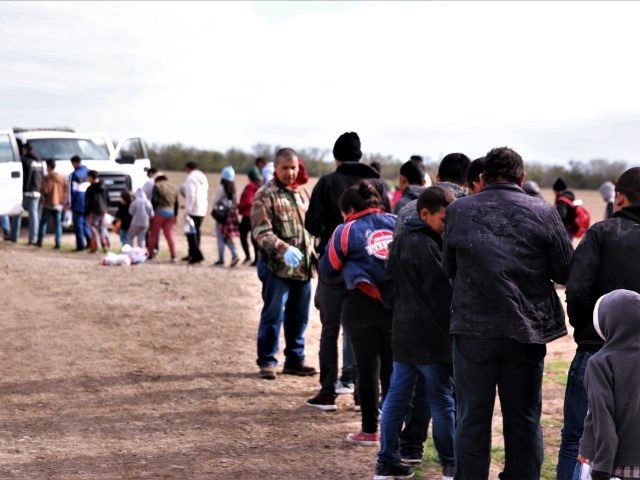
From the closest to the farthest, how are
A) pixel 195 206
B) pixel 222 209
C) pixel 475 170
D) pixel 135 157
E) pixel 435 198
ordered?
pixel 435 198 < pixel 475 170 < pixel 222 209 < pixel 195 206 < pixel 135 157

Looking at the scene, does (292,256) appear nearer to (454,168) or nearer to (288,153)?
(288,153)

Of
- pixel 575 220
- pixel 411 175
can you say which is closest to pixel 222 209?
pixel 575 220

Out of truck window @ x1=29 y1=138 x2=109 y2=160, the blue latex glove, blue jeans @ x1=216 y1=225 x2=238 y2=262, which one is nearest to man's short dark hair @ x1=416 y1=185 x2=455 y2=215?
the blue latex glove

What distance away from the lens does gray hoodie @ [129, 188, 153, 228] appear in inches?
790

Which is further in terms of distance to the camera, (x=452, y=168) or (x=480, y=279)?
(x=452, y=168)

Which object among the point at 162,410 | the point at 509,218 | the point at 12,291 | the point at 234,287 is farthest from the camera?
the point at 234,287

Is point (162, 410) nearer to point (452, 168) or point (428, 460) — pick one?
point (428, 460)

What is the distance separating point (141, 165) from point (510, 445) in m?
20.7

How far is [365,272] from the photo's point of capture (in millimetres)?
7156

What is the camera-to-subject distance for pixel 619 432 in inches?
186

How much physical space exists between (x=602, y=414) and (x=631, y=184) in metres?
1.31

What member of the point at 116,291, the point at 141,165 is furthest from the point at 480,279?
the point at 141,165

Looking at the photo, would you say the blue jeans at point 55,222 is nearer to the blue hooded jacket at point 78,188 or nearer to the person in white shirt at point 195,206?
the blue hooded jacket at point 78,188

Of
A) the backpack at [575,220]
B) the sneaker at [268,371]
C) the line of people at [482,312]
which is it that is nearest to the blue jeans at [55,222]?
the backpack at [575,220]
